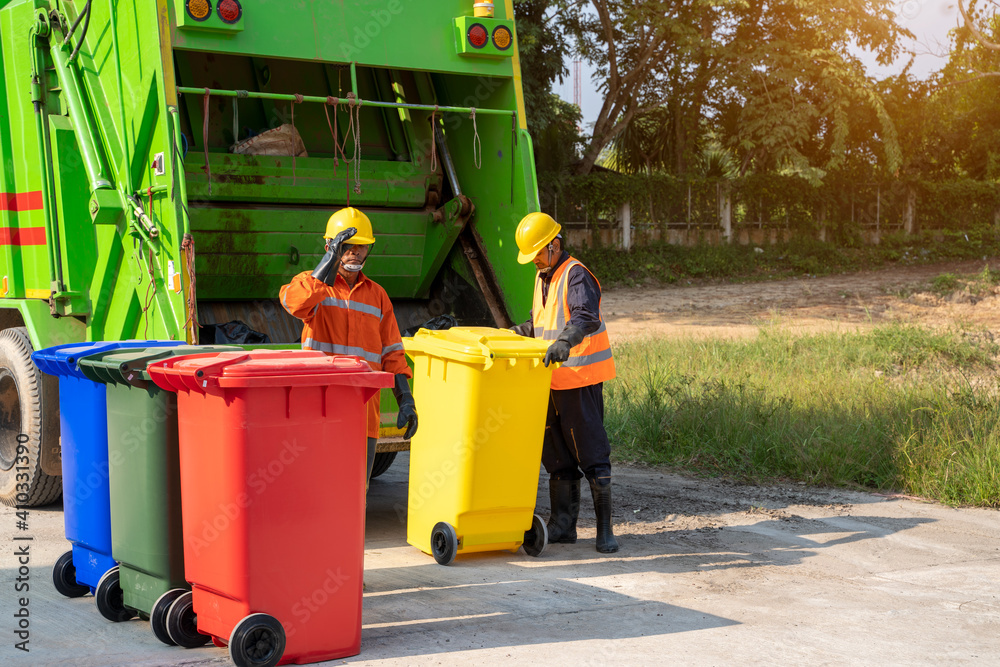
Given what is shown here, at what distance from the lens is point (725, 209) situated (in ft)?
69.8

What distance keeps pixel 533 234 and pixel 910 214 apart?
2147 cm

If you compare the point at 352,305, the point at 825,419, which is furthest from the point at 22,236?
the point at 825,419

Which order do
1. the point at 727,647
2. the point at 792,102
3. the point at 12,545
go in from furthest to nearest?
the point at 792,102 < the point at 12,545 < the point at 727,647

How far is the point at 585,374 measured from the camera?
4797 mm

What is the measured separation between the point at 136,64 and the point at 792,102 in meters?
16.7

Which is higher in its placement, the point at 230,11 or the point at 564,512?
the point at 230,11

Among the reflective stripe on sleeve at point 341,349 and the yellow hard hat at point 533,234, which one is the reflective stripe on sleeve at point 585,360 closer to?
the yellow hard hat at point 533,234

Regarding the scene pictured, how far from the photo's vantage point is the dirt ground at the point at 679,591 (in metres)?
3.35

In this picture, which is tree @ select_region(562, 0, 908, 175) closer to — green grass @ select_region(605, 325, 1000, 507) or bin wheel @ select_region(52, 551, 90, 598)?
green grass @ select_region(605, 325, 1000, 507)

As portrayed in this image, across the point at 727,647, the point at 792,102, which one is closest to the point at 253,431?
the point at 727,647

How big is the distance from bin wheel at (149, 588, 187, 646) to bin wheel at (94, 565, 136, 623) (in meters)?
0.32

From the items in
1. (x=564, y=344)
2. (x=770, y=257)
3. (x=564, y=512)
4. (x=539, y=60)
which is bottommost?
(x=564, y=512)

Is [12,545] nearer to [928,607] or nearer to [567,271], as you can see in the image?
[567,271]

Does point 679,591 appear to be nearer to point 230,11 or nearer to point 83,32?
point 230,11
